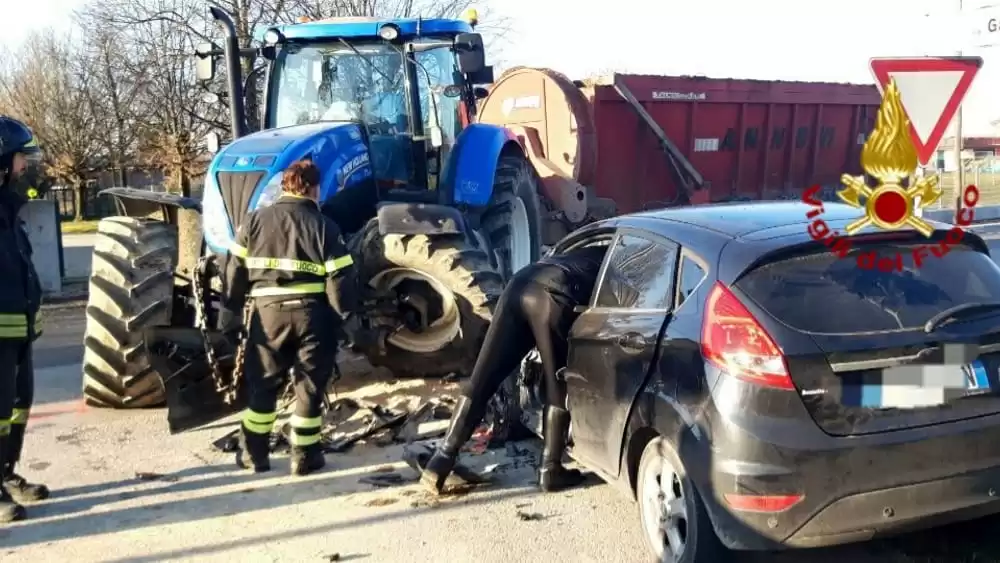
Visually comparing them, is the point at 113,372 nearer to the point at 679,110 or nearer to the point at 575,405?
the point at 575,405

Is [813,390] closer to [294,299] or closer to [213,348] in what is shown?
[294,299]

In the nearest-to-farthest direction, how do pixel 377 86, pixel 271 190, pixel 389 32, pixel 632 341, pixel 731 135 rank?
pixel 632 341 → pixel 271 190 → pixel 389 32 → pixel 377 86 → pixel 731 135

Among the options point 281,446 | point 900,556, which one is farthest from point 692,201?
point 900,556

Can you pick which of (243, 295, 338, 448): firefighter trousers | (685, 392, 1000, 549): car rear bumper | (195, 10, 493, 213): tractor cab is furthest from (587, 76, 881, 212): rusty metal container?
(685, 392, 1000, 549): car rear bumper

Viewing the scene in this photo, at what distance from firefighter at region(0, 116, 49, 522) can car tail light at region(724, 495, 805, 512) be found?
381 centimetres

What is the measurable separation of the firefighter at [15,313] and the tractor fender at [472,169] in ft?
10.6

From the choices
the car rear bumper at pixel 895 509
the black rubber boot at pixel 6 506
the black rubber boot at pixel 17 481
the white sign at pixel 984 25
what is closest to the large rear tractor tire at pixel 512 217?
the black rubber boot at pixel 17 481

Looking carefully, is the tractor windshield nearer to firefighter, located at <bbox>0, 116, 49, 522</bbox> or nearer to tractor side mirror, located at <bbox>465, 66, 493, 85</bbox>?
tractor side mirror, located at <bbox>465, 66, 493, 85</bbox>

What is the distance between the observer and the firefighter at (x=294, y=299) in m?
5.46

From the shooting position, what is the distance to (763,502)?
3.45 m

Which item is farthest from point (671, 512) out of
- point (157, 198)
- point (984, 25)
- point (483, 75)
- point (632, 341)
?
point (984, 25)

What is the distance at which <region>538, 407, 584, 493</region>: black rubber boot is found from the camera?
16.4 feet

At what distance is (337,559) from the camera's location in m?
4.46

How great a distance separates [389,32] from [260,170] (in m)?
1.70
